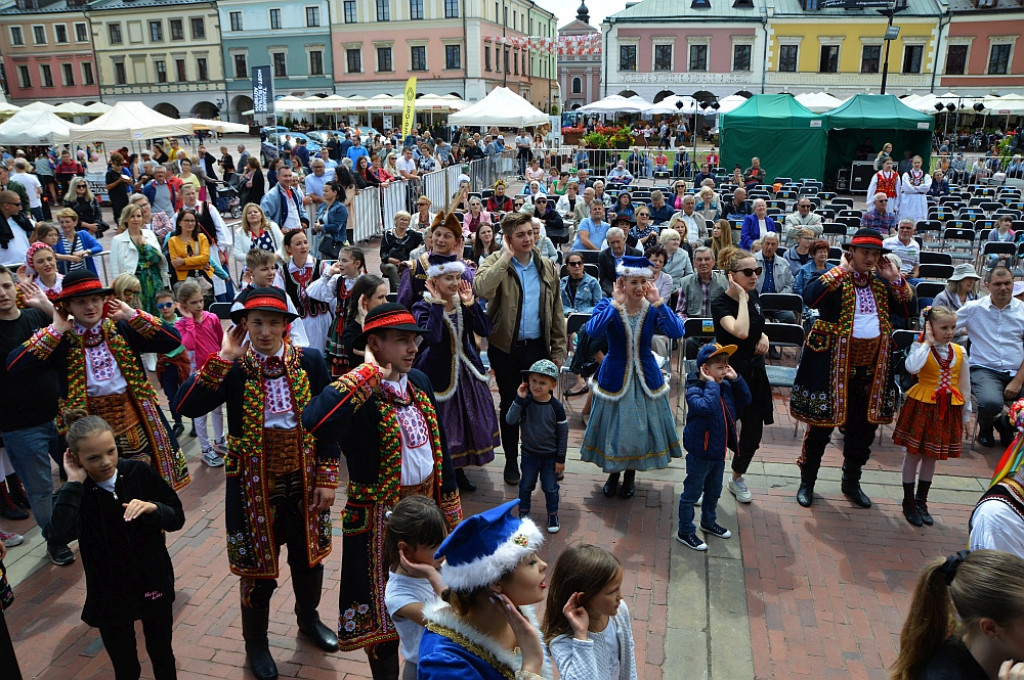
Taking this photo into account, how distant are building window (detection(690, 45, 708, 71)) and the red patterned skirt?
4853cm

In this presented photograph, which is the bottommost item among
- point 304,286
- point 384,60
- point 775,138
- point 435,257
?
point 304,286

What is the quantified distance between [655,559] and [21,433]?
4.39m

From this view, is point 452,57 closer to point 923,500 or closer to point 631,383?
point 631,383

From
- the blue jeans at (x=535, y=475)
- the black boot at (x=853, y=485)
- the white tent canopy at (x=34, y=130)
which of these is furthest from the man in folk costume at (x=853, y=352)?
the white tent canopy at (x=34, y=130)

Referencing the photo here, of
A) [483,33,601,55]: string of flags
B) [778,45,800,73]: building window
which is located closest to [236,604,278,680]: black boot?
[483,33,601,55]: string of flags

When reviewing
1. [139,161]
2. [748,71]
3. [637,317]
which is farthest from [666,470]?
[748,71]

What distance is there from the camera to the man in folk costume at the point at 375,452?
3385 millimetres

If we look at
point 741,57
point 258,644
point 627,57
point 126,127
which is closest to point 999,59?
point 741,57

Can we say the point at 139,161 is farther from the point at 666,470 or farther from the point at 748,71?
the point at 748,71

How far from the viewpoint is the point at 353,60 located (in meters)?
56.8

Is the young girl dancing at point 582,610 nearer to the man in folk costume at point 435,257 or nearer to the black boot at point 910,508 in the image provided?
the man in folk costume at point 435,257

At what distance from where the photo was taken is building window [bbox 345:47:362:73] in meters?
56.5

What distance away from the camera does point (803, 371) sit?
5871 millimetres

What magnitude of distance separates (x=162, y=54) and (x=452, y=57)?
83.1 feet
